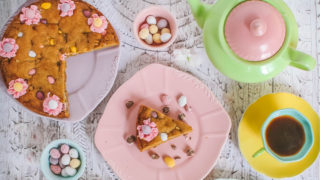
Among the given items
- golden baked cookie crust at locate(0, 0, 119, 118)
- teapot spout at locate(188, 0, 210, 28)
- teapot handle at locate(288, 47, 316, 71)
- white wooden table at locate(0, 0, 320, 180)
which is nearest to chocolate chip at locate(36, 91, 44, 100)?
golden baked cookie crust at locate(0, 0, 119, 118)

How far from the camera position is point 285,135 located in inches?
47.9

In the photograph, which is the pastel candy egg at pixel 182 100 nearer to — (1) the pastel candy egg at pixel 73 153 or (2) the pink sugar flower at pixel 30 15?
(1) the pastel candy egg at pixel 73 153

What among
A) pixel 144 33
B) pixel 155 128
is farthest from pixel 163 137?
pixel 144 33

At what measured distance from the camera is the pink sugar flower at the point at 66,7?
127 centimetres

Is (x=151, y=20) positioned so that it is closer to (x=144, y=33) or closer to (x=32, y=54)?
(x=144, y=33)

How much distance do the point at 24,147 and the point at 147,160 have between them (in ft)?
1.67

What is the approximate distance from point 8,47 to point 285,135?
3.56 feet

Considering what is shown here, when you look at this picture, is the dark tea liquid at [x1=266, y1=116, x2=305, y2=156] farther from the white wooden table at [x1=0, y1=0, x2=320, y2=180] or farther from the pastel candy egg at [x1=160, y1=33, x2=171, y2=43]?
the pastel candy egg at [x1=160, y1=33, x2=171, y2=43]

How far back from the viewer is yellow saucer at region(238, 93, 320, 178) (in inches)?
48.8

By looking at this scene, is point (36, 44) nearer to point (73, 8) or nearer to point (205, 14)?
point (73, 8)

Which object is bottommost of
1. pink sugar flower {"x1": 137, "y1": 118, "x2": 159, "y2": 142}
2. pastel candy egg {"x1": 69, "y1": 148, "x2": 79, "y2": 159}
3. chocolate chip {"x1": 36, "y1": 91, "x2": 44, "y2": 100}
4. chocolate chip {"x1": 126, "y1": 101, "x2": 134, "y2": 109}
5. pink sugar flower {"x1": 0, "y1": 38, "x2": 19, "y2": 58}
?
pastel candy egg {"x1": 69, "y1": 148, "x2": 79, "y2": 159}

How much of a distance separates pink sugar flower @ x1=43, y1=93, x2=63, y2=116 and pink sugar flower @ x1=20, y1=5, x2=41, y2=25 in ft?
1.00

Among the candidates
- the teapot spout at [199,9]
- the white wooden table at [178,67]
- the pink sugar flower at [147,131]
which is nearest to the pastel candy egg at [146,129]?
the pink sugar flower at [147,131]

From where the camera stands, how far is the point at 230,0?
103 cm
